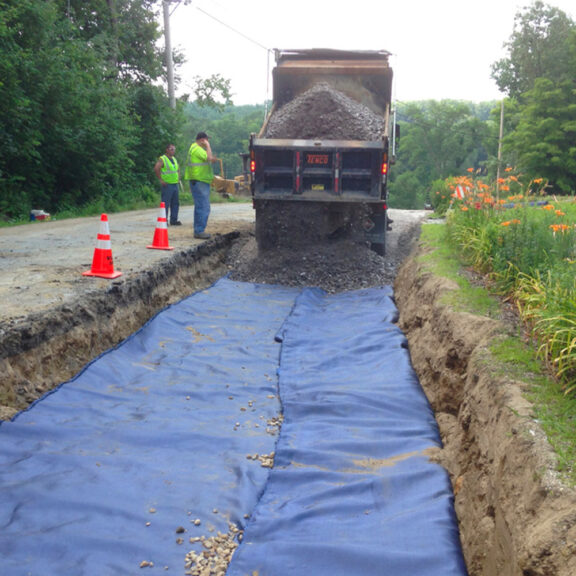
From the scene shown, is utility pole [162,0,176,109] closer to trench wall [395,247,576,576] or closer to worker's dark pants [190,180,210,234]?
worker's dark pants [190,180,210,234]

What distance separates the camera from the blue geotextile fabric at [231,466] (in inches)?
113

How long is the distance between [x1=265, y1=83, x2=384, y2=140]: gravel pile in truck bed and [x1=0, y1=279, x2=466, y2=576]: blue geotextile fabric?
4.14 m

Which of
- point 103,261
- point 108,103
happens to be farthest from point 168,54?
point 103,261

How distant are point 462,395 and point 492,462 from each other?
1.20 metres

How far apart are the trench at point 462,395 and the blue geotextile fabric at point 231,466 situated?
7.7 inches

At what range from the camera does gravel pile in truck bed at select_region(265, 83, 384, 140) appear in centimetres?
906

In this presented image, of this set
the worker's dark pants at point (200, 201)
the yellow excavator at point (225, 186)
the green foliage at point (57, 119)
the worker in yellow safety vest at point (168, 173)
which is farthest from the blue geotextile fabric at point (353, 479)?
the yellow excavator at point (225, 186)

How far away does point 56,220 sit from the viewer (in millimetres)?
13477

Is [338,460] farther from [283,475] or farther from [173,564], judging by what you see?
[173,564]

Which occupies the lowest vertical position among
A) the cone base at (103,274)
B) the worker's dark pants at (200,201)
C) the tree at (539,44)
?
the cone base at (103,274)

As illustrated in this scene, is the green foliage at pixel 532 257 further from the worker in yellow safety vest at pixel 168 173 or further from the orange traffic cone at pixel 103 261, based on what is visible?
the worker in yellow safety vest at pixel 168 173

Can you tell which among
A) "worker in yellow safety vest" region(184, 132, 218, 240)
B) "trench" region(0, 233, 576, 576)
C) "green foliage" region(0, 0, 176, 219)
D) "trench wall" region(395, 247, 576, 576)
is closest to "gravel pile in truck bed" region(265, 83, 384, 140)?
"worker in yellow safety vest" region(184, 132, 218, 240)

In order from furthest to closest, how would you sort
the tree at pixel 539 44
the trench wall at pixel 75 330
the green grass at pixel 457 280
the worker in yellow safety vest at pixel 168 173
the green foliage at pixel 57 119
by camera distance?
the tree at pixel 539 44 → the green foliage at pixel 57 119 → the worker in yellow safety vest at pixel 168 173 → the green grass at pixel 457 280 → the trench wall at pixel 75 330

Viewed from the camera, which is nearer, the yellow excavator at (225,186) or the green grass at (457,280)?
the green grass at (457,280)
